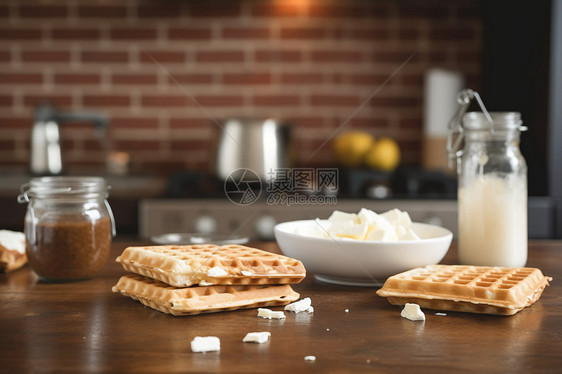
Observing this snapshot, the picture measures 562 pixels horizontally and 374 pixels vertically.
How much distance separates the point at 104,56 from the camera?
10.1ft

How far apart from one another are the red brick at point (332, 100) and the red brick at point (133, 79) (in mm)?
741

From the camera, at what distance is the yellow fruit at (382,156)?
9.13ft

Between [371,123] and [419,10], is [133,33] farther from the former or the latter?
[419,10]

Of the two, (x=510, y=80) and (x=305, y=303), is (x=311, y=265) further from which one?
(x=510, y=80)

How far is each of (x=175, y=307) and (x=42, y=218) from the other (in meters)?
0.36

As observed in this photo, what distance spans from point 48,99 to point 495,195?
8.02 ft

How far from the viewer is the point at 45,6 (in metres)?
3.05

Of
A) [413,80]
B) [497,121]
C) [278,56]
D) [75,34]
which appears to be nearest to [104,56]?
[75,34]

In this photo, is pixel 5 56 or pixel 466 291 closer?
pixel 466 291

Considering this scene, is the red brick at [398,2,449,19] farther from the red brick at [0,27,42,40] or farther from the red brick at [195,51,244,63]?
the red brick at [0,27,42,40]

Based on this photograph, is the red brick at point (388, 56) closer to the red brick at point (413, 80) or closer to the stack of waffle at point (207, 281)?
the red brick at point (413, 80)

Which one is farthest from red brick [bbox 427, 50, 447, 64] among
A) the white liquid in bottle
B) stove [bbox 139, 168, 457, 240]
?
the white liquid in bottle

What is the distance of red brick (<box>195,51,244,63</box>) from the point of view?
121 inches

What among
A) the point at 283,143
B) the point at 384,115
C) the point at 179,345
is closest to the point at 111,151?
the point at 283,143
